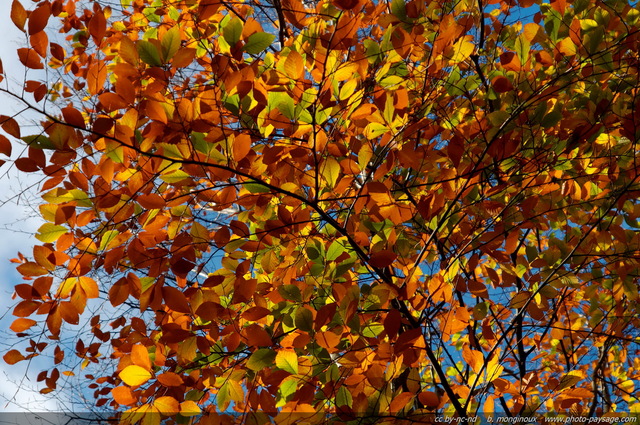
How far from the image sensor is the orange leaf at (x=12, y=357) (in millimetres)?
2303

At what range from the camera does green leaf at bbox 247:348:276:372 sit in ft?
4.88

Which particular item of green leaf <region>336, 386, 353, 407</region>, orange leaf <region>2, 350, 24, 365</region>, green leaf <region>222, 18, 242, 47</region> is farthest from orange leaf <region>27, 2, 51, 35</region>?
orange leaf <region>2, 350, 24, 365</region>

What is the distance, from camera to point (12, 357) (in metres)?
2.33

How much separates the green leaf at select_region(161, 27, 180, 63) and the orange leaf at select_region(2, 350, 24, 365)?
1853 mm

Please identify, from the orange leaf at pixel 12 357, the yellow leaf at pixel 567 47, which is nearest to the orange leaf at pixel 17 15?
the orange leaf at pixel 12 357

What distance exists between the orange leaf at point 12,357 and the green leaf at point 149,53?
183 cm

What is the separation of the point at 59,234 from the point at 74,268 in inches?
4.9

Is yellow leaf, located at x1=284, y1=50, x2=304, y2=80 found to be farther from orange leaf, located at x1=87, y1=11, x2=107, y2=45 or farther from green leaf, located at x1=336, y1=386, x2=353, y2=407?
green leaf, located at x1=336, y1=386, x2=353, y2=407

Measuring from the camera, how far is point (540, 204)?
7.18ft

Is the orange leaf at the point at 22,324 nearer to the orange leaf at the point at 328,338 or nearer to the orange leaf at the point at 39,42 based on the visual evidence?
the orange leaf at the point at 39,42

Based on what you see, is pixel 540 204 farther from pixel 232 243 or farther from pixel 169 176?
pixel 169 176

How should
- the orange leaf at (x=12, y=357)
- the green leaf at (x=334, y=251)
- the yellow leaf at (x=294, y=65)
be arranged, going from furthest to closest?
the orange leaf at (x=12, y=357), the green leaf at (x=334, y=251), the yellow leaf at (x=294, y=65)

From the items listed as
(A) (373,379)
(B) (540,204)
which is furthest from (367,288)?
(B) (540,204)

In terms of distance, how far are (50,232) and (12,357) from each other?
4.13 ft
